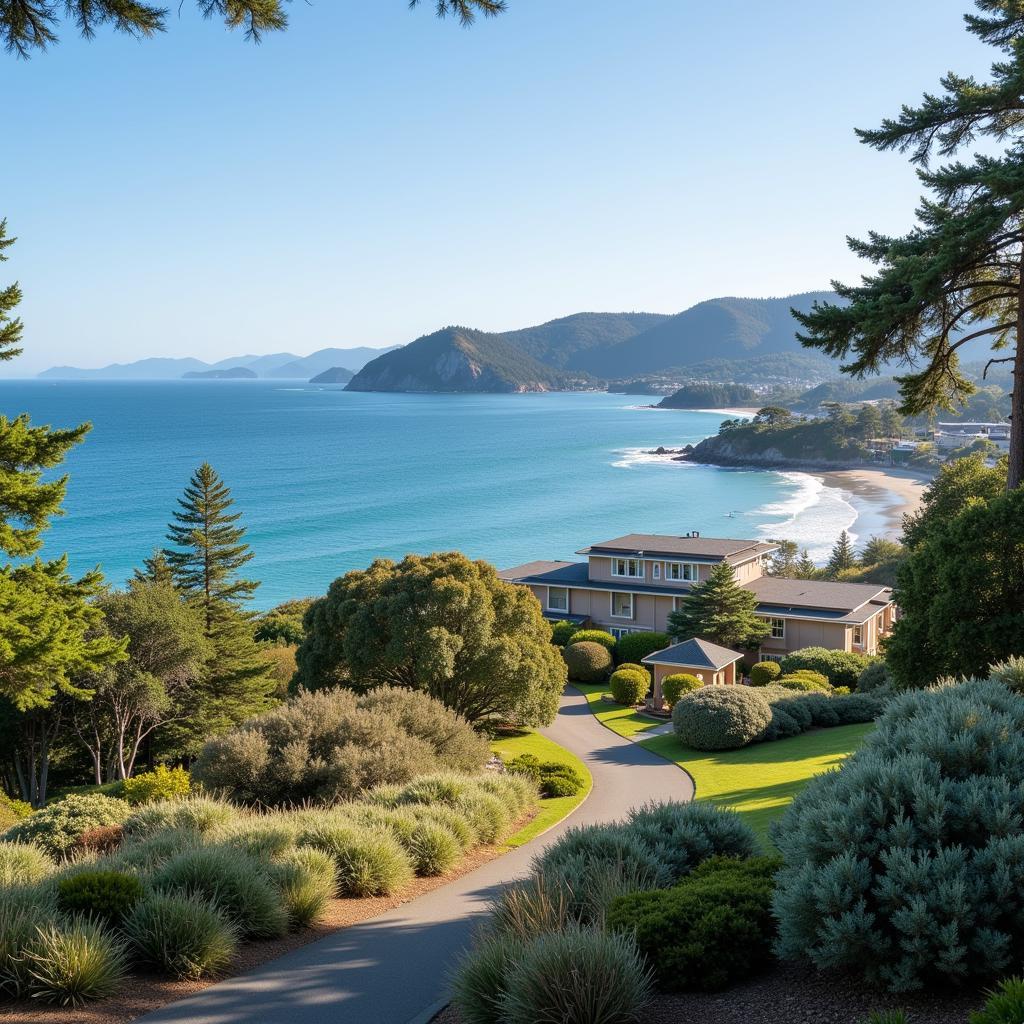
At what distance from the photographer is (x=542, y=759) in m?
25.7

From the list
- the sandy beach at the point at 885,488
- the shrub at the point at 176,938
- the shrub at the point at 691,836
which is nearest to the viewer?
the shrub at the point at 176,938

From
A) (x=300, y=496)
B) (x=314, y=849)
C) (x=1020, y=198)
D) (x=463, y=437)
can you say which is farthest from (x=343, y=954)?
(x=463, y=437)

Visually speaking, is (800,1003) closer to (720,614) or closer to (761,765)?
(761,765)

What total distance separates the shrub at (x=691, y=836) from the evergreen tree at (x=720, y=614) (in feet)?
101

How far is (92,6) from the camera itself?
8016 millimetres

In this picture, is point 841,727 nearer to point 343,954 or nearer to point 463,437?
point 343,954

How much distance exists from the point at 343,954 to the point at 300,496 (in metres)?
92.3

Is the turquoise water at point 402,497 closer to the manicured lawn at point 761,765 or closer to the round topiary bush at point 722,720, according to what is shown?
the round topiary bush at point 722,720

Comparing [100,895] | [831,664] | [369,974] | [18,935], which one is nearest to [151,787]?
[100,895]

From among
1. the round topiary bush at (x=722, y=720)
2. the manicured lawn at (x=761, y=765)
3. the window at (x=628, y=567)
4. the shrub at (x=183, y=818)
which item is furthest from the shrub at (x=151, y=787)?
the window at (x=628, y=567)

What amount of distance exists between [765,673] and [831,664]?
2.53 m

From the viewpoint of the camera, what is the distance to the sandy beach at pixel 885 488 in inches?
3612

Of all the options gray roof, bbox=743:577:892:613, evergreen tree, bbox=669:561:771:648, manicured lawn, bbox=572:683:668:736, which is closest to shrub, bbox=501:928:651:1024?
manicured lawn, bbox=572:683:668:736

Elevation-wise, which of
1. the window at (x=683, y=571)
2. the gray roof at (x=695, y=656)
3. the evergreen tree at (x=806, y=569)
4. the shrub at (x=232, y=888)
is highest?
the shrub at (x=232, y=888)
